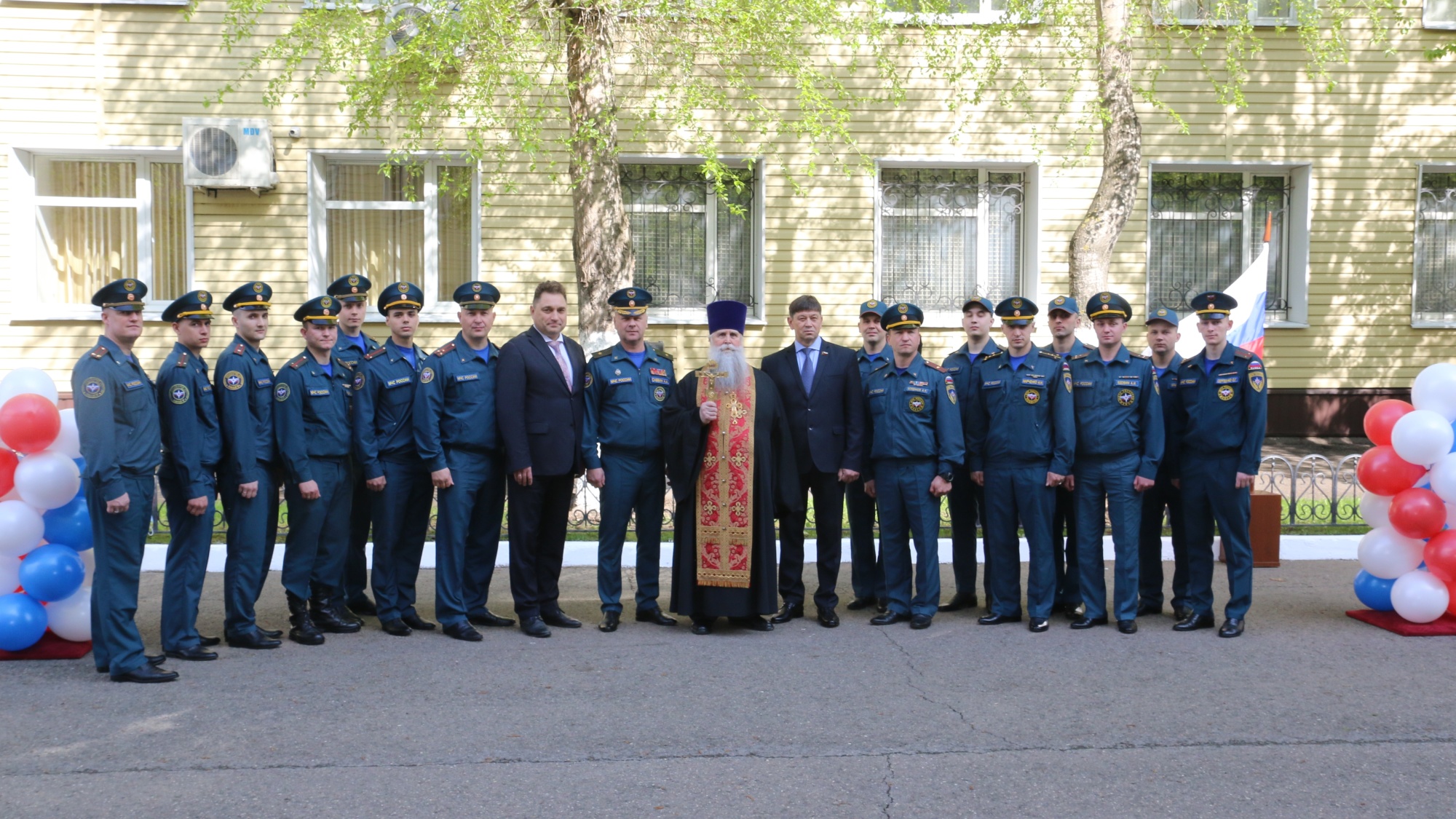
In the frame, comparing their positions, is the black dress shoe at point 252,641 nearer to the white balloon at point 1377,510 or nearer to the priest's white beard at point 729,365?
the priest's white beard at point 729,365

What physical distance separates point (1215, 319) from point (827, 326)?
785cm

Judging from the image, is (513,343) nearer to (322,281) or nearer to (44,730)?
(44,730)

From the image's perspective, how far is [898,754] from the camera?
5035 mm

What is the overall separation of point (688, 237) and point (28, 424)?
9.65m

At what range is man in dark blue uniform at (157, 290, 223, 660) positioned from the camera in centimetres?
643

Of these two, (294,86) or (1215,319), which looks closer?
(1215,319)

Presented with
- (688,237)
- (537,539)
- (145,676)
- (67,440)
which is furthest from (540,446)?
(688,237)

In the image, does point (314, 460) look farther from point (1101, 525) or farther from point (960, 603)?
point (1101, 525)

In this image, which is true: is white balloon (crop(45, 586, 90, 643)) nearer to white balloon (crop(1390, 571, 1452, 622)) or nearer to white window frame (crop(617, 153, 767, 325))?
white balloon (crop(1390, 571, 1452, 622))

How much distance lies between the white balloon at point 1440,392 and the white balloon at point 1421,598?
99 cm

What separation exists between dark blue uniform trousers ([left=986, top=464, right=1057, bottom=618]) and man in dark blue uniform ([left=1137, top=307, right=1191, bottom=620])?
0.64 m

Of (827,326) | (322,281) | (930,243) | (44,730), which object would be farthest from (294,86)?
(44,730)

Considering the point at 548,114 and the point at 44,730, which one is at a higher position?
the point at 548,114

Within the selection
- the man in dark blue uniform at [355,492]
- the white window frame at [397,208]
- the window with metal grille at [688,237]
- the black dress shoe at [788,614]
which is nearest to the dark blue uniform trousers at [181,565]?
the man in dark blue uniform at [355,492]
